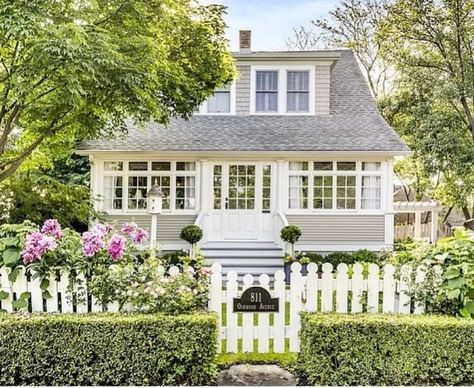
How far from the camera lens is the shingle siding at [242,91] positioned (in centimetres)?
1320

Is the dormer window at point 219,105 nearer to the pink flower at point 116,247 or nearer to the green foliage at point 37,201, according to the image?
the green foliage at point 37,201

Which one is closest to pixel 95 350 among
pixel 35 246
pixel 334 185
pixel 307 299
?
pixel 35 246

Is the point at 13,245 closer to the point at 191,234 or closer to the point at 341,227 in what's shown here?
the point at 191,234

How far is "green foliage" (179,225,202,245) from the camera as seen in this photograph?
11352 millimetres

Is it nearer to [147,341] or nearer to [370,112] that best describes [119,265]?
[147,341]

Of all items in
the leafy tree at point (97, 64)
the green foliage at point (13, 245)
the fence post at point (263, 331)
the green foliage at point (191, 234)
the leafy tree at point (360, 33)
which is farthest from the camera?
the leafy tree at point (360, 33)

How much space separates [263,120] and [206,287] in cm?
912

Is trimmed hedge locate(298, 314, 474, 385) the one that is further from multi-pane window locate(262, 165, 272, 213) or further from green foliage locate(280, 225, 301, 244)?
multi-pane window locate(262, 165, 272, 213)

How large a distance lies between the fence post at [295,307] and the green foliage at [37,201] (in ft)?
24.0

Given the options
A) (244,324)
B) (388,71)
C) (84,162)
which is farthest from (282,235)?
(388,71)

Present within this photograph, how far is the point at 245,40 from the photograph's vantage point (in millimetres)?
13969

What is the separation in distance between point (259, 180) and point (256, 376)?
328 inches

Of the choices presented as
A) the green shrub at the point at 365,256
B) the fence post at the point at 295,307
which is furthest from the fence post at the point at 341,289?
the green shrub at the point at 365,256

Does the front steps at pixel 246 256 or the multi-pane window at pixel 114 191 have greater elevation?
the multi-pane window at pixel 114 191
